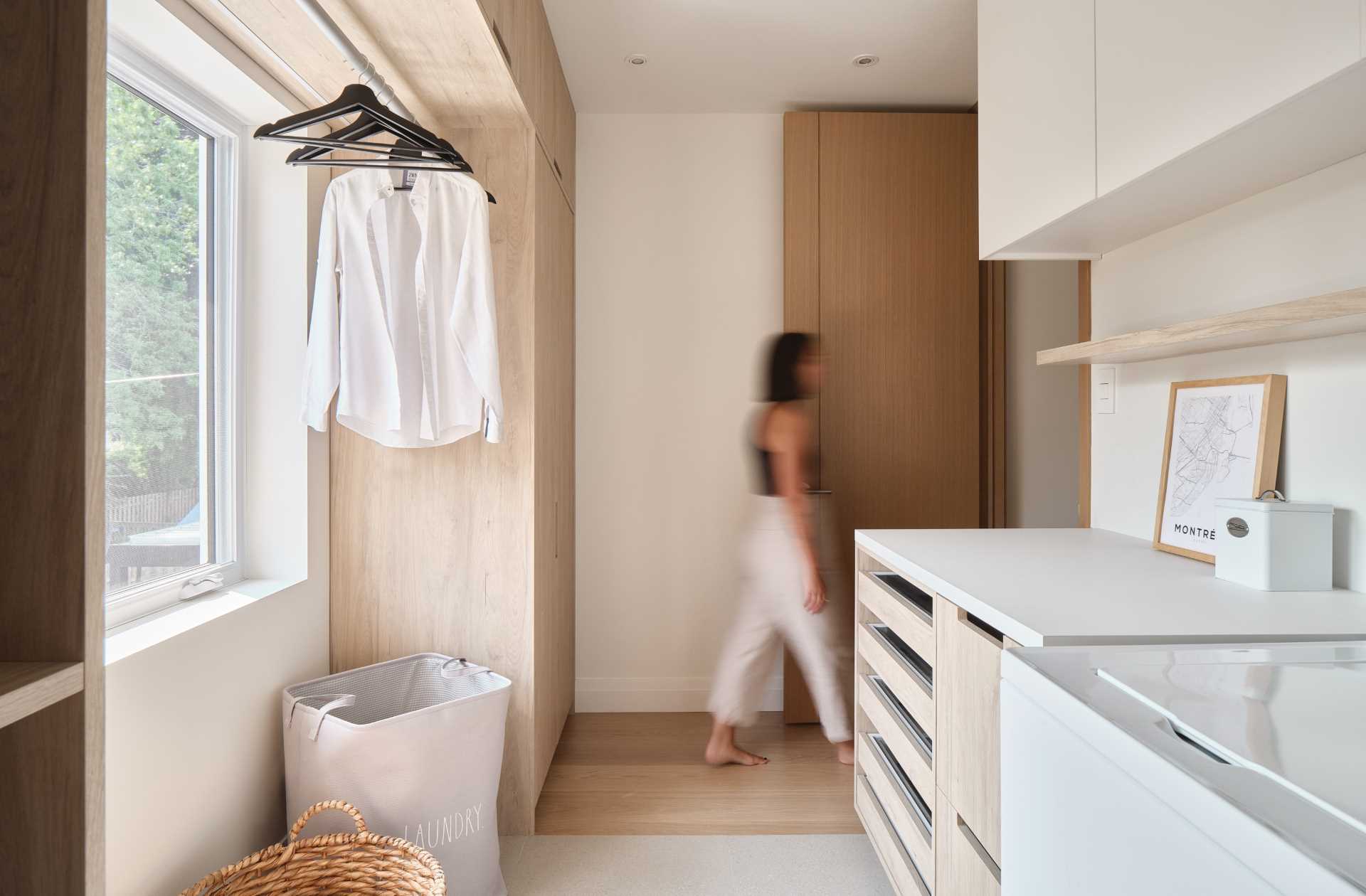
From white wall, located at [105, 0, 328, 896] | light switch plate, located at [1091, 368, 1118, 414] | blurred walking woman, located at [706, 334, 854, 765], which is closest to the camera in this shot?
white wall, located at [105, 0, 328, 896]

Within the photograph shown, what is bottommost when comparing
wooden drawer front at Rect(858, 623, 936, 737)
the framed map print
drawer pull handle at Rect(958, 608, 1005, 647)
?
wooden drawer front at Rect(858, 623, 936, 737)

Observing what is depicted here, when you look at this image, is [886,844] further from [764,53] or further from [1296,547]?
[764,53]

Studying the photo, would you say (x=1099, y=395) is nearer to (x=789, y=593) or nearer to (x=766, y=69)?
(x=789, y=593)

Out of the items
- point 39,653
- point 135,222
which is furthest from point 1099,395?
point 135,222

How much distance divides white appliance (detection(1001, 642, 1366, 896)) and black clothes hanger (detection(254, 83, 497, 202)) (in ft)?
5.10

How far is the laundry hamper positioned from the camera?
161 centimetres

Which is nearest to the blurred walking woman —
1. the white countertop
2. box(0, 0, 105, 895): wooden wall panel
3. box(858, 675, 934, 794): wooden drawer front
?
box(858, 675, 934, 794): wooden drawer front

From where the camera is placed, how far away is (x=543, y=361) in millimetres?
2279

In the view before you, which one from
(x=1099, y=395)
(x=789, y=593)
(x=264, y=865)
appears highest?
(x=1099, y=395)

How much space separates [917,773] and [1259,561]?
0.77 metres

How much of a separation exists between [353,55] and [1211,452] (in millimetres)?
2025

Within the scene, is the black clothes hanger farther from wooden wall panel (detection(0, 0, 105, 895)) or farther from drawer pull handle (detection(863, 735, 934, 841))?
drawer pull handle (detection(863, 735, 934, 841))

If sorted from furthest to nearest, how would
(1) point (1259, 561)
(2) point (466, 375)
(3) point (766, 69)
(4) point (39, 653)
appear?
(3) point (766, 69)
(2) point (466, 375)
(1) point (1259, 561)
(4) point (39, 653)

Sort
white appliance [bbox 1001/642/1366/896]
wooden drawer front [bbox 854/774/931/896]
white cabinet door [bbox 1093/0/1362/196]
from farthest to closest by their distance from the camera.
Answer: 1. wooden drawer front [bbox 854/774/931/896]
2. white cabinet door [bbox 1093/0/1362/196]
3. white appliance [bbox 1001/642/1366/896]
